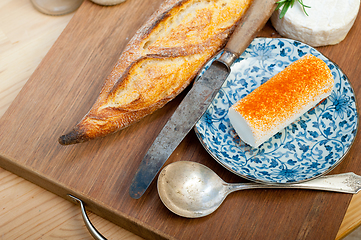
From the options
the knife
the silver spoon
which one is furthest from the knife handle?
the silver spoon

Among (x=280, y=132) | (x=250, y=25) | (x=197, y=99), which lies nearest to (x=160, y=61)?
(x=197, y=99)

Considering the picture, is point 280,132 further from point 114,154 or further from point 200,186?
point 114,154

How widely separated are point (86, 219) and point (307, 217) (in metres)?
0.70

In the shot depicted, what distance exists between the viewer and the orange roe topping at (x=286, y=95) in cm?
93

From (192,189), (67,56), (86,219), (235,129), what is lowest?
(86,219)

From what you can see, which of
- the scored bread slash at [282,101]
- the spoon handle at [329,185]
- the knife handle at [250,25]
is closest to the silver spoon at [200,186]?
the spoon handle at [329,185]

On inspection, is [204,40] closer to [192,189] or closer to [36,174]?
[192,189]

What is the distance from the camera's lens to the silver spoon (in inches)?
35.8

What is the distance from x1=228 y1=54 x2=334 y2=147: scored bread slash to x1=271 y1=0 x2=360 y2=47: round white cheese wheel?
15cm

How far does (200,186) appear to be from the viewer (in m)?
0.93

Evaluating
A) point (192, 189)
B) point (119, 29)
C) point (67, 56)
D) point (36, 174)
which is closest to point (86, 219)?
point (36, 174)

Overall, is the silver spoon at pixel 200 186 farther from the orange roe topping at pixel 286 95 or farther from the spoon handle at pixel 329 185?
the orange roe topping at pixel 286 95

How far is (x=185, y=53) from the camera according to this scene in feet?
3.34

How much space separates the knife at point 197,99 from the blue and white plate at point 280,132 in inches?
2.1
